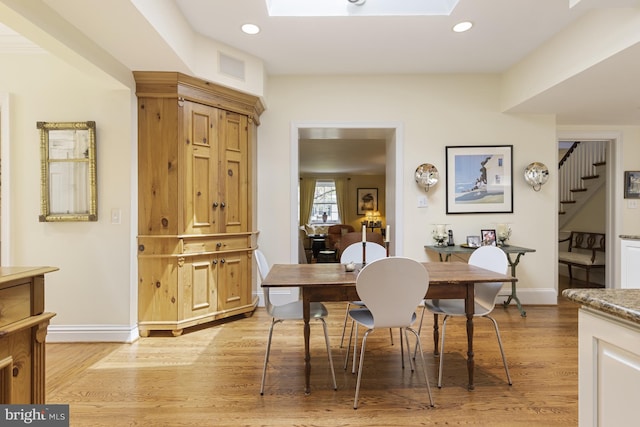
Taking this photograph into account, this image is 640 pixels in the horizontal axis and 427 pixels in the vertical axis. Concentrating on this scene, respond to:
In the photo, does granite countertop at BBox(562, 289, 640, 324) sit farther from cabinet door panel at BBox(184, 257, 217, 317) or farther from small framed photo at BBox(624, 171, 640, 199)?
small framed photo at BBox(624, 171, 640, 199)

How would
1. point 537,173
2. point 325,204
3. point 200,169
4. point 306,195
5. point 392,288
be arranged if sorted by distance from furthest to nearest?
point 325,204 < point 306,195 < point 537,173 < point 200,169 < point 392,288

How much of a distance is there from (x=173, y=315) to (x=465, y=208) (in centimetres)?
332

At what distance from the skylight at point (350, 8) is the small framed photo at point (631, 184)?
3645 millimetres

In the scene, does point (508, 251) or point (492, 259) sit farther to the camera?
point (508, 251)

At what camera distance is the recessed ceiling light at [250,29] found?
2740 mm

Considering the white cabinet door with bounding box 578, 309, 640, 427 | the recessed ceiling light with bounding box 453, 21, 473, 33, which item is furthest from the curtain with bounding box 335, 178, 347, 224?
the white cabinet door with bounding box 578, 309, 640, 427

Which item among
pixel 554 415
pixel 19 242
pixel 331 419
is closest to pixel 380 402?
pixel 331 419

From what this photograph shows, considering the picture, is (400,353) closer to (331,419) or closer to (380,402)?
(380,402)

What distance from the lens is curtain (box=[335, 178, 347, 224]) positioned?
35.0 ft

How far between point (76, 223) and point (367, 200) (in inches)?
344

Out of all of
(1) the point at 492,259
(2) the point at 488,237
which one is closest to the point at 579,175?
(2) the point at 488,237

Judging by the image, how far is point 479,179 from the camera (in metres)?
Result: 3.79

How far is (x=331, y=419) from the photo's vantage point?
5.70ft

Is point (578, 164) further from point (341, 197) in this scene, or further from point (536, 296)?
point (341, 197)
